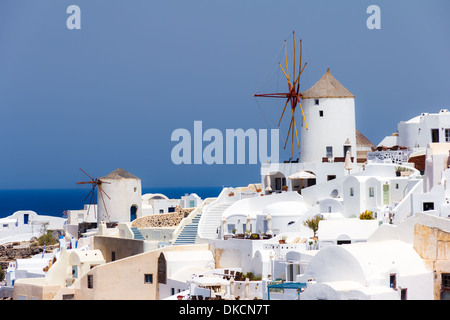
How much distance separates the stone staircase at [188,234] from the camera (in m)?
36.5

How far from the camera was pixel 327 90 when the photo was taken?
3919 cm

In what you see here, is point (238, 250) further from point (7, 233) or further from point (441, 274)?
point (7, 233)

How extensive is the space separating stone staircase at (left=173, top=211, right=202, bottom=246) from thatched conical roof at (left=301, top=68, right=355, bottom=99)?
22.6 feet

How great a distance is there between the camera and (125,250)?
3669cm

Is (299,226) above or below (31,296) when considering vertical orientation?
above

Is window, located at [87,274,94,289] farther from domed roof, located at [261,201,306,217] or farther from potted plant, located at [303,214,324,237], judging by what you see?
potted plant, located at [303,214,324,237]

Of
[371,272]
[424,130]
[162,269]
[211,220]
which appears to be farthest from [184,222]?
[371,272]

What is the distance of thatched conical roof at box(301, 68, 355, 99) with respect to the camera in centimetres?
3906

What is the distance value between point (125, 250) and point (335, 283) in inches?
597

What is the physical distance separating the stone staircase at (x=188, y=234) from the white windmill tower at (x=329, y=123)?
535cm

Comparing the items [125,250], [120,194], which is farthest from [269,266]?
[120,194]

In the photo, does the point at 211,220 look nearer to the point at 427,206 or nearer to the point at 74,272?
the point at 74,272

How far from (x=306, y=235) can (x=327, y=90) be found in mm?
9518

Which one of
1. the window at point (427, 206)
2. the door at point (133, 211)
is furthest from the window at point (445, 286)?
the door at point (133, 211)
